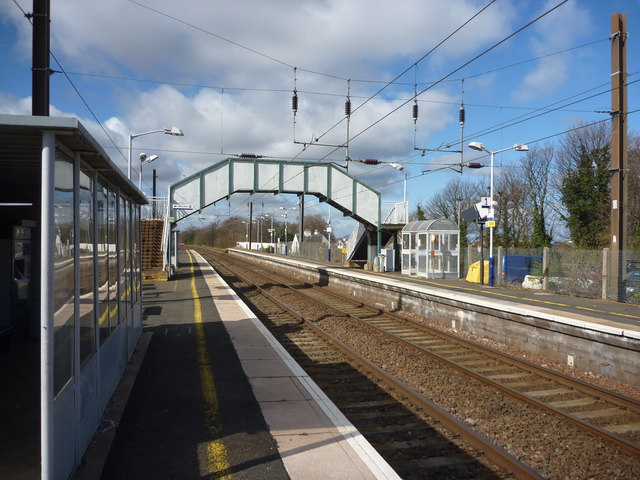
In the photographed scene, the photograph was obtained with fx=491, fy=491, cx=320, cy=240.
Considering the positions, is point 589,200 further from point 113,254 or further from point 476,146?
point 113,254

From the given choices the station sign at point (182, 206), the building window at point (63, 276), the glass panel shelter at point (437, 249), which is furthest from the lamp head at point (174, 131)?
the building window at point (63, 276)

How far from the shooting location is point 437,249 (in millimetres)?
23328

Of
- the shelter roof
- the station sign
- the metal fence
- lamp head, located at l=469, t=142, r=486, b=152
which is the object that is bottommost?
the metal fence

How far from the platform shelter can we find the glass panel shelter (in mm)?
17191

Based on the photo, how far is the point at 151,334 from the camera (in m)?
10.4

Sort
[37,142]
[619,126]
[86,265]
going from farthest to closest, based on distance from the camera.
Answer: [619,126] → [86,265] → [37,142]

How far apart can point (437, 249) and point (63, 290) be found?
68.6ft

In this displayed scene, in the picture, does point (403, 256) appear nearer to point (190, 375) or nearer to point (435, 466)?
point (190, 375)

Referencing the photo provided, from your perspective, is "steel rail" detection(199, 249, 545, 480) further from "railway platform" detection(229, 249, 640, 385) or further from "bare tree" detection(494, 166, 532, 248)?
"bare tree" detection(494, 166, 532, 248)

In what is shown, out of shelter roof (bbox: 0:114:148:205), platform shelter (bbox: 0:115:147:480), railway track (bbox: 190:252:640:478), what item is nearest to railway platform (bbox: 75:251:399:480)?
platform shelter (bbox: 0:115:147:480)

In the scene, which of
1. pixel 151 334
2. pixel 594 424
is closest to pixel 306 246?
pixel 151 334

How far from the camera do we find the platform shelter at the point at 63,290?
3.38 m

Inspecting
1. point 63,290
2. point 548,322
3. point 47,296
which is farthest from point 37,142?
point 548,322

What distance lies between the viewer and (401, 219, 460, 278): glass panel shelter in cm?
2300
